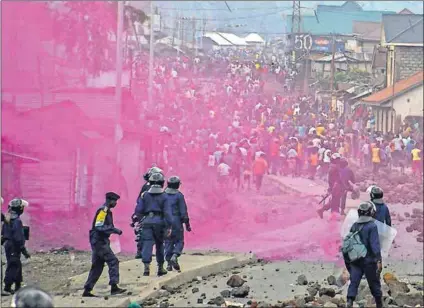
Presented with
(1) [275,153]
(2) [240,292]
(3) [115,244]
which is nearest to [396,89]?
(1) [275,153]

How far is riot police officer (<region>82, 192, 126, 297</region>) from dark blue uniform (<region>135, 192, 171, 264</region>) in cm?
59

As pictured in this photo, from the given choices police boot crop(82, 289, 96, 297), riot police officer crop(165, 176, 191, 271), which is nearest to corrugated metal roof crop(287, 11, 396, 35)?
riot police officer crop(165, 176, 191, 271)

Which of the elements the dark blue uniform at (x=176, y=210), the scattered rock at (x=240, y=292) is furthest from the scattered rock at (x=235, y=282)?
the dark blue uniform at (x=176, y=210)

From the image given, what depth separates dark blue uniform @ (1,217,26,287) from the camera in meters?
9.17

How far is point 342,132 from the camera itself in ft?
58.3

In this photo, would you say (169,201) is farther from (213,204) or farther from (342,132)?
(342,132)

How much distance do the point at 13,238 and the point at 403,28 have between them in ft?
36.0

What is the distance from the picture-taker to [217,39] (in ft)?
60.3

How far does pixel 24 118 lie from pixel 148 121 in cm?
223

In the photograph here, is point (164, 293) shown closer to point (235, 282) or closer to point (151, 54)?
point (235, 282)

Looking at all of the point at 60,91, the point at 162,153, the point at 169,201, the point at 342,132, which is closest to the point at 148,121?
the point at 162,153

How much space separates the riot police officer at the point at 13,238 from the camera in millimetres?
9172

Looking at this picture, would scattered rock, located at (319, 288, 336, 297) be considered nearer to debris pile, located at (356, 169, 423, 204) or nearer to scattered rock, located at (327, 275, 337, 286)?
scattered rock, located at (327, 275, 337, 286)

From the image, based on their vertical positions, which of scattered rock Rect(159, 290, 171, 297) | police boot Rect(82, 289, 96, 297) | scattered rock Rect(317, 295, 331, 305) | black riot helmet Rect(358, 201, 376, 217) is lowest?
scattered rock Rect(317, 295, 331, 305)
